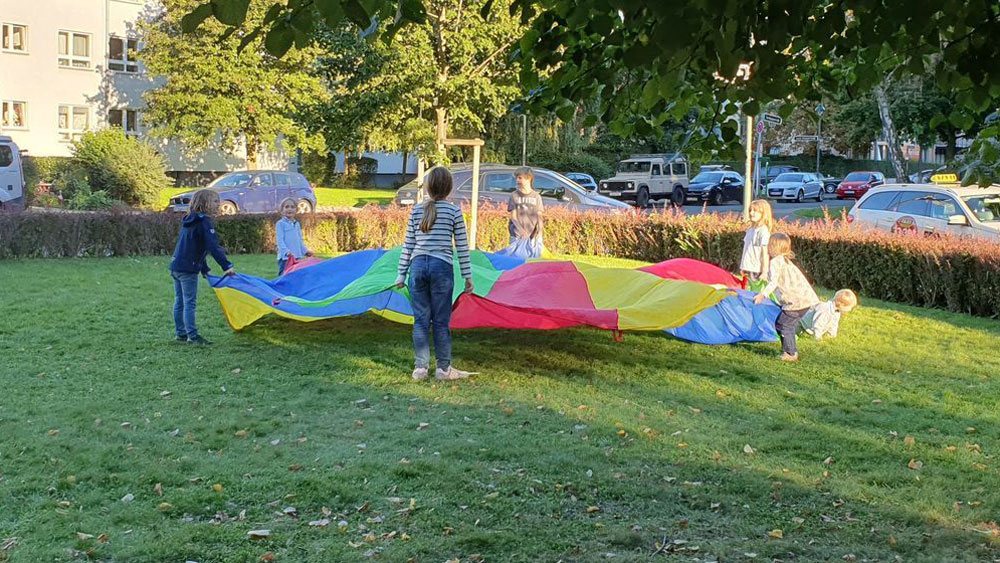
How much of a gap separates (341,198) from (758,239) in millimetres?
31076

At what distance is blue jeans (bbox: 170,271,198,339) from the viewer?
9398 millimetres

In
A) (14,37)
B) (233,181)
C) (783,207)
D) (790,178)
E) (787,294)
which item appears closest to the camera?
(787,294)

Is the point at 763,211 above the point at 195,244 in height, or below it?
above

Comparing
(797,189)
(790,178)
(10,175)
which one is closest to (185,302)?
(10,175)

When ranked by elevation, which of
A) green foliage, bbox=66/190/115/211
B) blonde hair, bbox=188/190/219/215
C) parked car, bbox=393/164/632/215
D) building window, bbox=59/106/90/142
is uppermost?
building window, bbox=59/106/90/142

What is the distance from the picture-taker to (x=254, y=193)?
27.5m

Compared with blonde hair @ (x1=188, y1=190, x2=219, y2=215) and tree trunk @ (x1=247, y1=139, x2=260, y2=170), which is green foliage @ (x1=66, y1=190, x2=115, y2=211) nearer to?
tree trunk @ (x1=247, y1=139, x2=260, y2=170)

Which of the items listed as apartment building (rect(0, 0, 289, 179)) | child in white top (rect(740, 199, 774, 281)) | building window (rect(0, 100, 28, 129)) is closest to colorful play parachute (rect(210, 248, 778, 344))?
child in white top (rect(740, 199, 774, 281))

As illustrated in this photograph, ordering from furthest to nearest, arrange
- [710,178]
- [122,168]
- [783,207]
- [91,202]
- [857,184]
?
[857,184]
[783,207]
[710,178]
[122,168]
[91,202]

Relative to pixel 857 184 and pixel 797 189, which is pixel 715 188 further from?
pixel 857 184

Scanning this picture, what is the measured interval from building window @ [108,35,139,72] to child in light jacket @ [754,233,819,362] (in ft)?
123

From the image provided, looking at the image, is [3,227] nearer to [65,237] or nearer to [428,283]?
[65,237]

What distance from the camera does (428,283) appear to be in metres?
7.73

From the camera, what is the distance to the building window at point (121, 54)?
4112 centimetres
